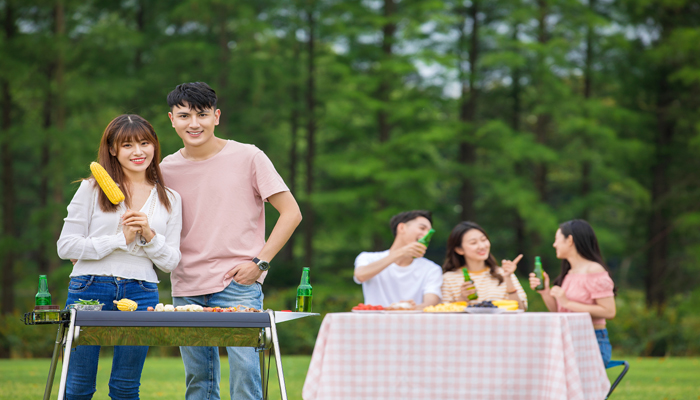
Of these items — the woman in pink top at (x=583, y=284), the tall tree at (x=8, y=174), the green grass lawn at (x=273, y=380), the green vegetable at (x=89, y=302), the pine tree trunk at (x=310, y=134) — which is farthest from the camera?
the pine tree trunk at (x=310, y=134)

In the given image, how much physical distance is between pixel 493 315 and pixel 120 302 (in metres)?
1.79

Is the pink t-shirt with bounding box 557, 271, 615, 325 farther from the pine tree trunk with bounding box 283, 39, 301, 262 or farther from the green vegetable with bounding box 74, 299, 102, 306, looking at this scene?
the pine tree trunk with bounding box 283, 39, 301, 262

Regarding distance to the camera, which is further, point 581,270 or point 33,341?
point 33,341

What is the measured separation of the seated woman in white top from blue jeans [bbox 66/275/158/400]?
8.22ft

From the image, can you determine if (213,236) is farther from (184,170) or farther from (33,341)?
(33,341)

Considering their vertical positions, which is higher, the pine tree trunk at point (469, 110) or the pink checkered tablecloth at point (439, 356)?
the pine tree trunk at point (469, 110)

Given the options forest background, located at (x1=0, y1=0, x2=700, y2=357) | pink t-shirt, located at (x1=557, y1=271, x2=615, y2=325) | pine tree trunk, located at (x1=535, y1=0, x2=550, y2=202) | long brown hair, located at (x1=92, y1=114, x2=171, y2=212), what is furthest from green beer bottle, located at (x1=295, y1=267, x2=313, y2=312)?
pine tree trunk, located at (x1=535, y1=0, x2=550, y2=202)

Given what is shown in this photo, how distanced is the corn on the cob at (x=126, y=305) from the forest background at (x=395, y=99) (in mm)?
12543

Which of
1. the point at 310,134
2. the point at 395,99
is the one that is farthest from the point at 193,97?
the point at 310,134

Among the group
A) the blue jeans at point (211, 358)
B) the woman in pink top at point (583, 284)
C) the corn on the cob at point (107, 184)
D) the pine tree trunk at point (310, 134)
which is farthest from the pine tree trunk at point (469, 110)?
the corn on the cob at point (107, 184)

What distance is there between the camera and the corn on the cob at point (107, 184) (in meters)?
3.38

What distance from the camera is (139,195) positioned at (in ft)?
11.8

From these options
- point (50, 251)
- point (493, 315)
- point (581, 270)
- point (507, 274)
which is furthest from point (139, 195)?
point (50, 251)

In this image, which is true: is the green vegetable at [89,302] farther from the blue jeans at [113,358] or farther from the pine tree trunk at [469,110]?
the pine tree trunk at [469,110]
